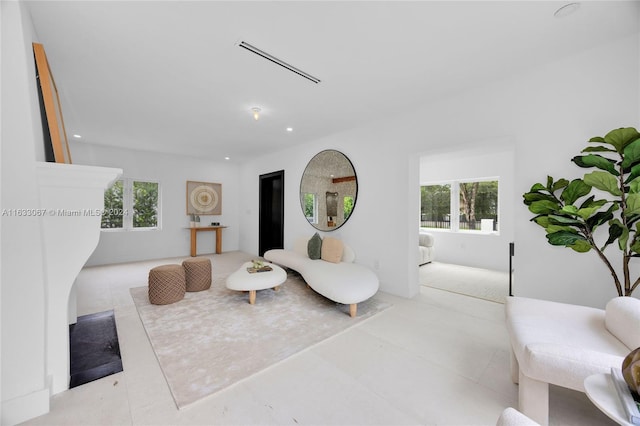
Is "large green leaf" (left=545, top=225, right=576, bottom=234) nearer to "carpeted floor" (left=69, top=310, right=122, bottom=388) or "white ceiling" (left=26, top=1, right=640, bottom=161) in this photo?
"white ceiling" (left=26, top=1, right=640, bottom=161)

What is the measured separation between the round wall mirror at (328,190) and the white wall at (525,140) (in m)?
0.38

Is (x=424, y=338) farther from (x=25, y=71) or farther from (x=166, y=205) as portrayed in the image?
(x=166, y=205)

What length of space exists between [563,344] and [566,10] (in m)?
2.19

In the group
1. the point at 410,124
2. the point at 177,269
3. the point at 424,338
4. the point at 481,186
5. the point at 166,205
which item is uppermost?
the point at 410,124

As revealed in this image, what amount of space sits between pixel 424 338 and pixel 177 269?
9.89ft

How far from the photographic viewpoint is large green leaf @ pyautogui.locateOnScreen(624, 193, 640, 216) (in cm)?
153

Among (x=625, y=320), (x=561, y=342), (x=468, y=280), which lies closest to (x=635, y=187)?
(x=625, y=320)

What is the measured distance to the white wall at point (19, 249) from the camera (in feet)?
4.37

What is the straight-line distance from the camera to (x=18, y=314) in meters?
1.36

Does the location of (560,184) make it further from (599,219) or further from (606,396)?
(606,396)

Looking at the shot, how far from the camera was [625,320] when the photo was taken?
1312 mm

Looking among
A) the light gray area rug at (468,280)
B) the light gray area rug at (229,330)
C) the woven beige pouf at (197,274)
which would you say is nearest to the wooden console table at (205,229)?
the light gray area rug at (229,330)

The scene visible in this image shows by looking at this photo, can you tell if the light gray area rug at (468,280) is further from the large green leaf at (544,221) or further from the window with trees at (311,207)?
the window with trees at (311,207)

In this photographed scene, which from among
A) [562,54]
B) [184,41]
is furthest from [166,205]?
[562,54]
